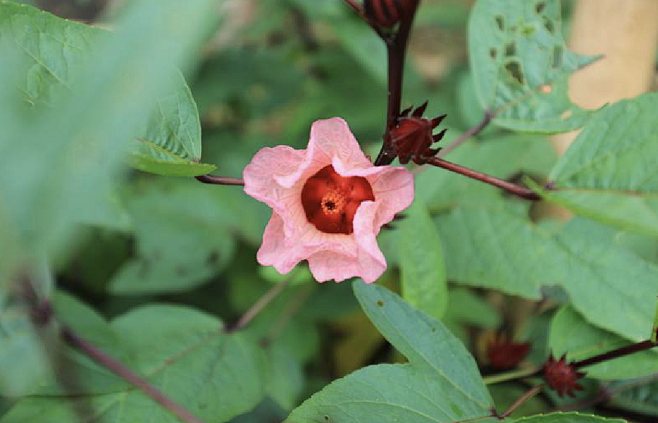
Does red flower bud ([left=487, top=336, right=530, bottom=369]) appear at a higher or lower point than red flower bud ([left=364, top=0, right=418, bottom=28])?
lower

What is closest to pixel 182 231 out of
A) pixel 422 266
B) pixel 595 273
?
pixel 422 266

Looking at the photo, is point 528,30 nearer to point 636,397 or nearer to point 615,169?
point 615,169

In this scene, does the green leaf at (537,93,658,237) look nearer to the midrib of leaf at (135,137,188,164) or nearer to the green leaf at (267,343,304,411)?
the midrib of leaf at (135,137,188,164)

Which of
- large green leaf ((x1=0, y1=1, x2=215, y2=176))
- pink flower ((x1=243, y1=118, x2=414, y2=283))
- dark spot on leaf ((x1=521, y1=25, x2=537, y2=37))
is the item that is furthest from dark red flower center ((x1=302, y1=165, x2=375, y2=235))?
dark spot on leaf ((x1=521, y1=25, x2=537, y2=37))

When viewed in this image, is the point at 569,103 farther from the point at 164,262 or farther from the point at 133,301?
the point at 133,301

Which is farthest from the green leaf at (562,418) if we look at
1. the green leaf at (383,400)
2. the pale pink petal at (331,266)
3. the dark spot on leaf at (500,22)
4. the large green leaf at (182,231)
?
the large green leaf at (182,231)

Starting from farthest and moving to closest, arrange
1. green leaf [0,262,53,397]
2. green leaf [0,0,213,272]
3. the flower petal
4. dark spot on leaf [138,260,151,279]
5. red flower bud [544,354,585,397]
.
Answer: dark spot on leaf [138,260,151,279] < red flower bud [544,354,585,397] < the flower petal < green leaf [0,262,53,397] < green leaf [0,0,213,272]
